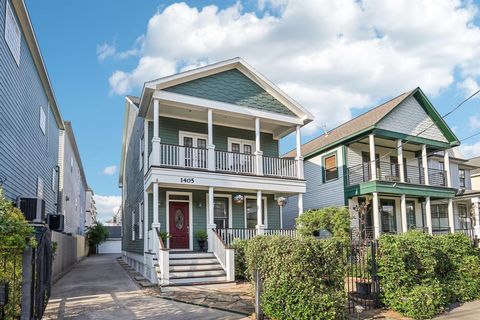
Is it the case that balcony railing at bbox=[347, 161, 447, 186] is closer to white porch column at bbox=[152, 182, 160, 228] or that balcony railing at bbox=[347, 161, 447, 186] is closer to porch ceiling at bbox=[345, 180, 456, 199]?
porch ceiling at bbox=[345, 180, 456, 199]

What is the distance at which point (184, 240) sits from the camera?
1523 cm

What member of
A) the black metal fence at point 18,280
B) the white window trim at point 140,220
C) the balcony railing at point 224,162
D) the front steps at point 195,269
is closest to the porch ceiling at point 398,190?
the balcony railing at point 224,162

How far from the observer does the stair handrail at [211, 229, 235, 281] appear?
12.1 m

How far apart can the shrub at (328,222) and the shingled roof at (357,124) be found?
16.3 ft

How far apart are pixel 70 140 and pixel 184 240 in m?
14.9

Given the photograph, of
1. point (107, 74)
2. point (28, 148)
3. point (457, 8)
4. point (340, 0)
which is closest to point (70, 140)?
point (107, 74)

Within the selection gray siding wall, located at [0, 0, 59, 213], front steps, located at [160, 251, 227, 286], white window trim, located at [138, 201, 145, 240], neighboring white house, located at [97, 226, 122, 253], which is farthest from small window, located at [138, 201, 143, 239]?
neighboring white house, located at [97, 226, 122, 253]

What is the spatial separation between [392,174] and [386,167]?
46 centimetres

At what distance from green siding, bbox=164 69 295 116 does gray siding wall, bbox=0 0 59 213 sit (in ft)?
14.7

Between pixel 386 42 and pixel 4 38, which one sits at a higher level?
pixel 386 42

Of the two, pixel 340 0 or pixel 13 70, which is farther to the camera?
pixel 340 0

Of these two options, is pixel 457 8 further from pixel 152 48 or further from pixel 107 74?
pixel 107 74

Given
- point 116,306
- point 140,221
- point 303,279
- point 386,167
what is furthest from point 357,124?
point 116,306

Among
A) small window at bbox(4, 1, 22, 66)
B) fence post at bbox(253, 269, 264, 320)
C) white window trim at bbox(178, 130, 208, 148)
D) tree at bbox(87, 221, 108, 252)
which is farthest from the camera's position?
tree at bbox(87, 221, 108, 252)
